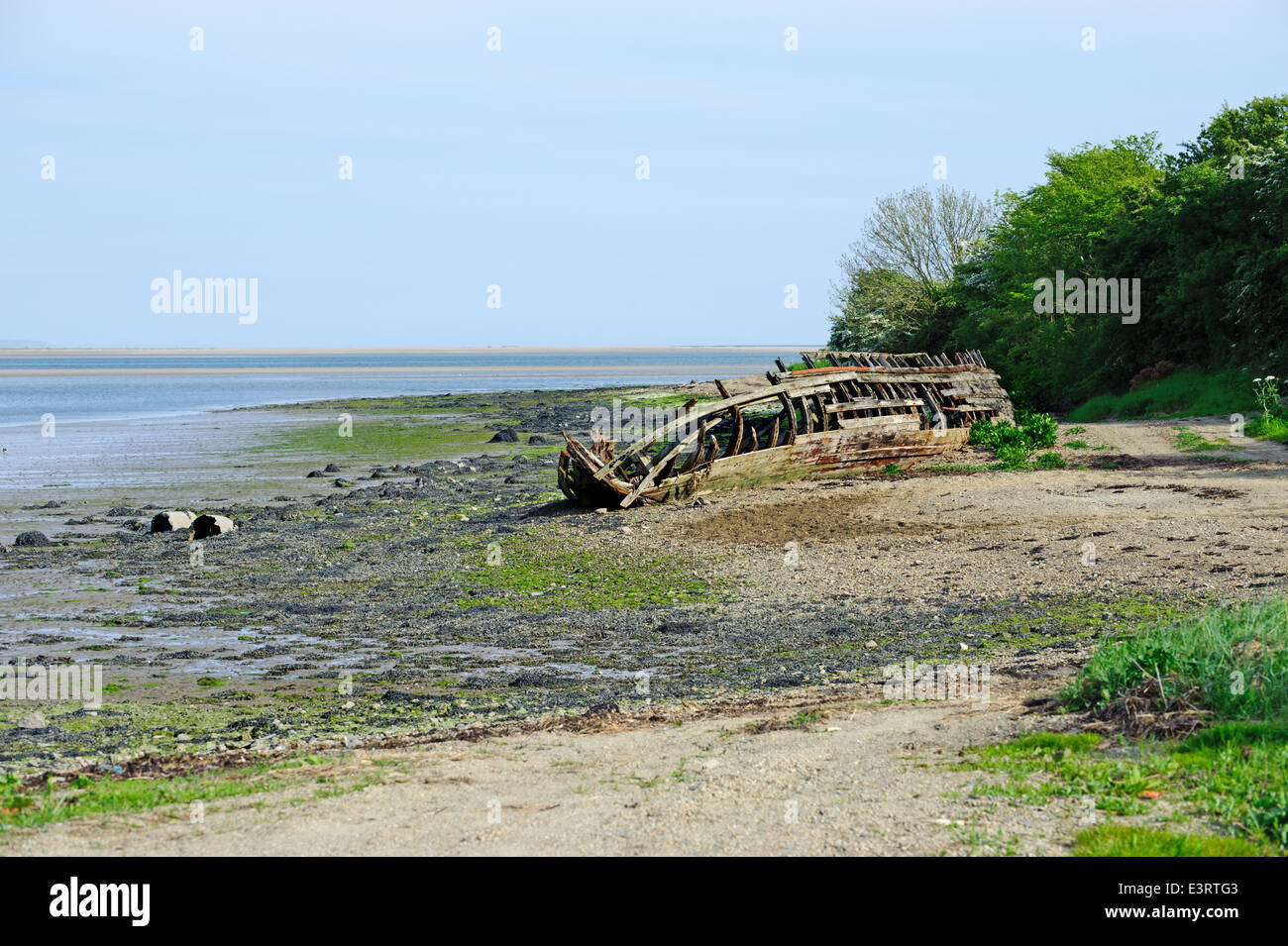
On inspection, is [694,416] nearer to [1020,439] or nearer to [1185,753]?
[1020,439]

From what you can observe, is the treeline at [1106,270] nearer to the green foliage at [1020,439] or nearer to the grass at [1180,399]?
the grass at [1180,399]

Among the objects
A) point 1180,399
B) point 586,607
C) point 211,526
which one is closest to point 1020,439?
point 1180,399

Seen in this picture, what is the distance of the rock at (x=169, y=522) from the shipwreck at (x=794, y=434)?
7.85 m

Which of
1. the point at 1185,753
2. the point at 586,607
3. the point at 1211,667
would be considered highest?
the point at 1211,667

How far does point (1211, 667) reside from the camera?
7.55m

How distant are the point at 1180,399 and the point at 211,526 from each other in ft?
92.7

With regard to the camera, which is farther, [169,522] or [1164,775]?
[169,522]

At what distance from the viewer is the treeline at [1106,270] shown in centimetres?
3266

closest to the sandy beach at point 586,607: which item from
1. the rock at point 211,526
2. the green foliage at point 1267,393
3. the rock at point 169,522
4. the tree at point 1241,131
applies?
the rock at point 211,526

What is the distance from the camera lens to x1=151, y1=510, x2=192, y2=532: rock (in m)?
22.4

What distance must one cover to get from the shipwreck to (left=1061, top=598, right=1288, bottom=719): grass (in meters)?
14.5

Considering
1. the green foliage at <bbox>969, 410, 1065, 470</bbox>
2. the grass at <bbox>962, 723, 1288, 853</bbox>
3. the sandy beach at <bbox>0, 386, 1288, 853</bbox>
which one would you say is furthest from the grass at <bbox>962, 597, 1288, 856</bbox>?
the green foliage at <bbox>969, 410, 1065, 470</bbox>

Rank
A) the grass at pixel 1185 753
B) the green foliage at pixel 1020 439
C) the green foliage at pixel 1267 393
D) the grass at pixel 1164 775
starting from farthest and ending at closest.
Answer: the green foliage at pixel 1267 393 < the green foliage at pixel 1020 439 < the grass at pixel 1164 775 < the grass at pixel 1185 753

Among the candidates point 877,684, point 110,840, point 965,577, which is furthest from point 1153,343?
point 110,840
